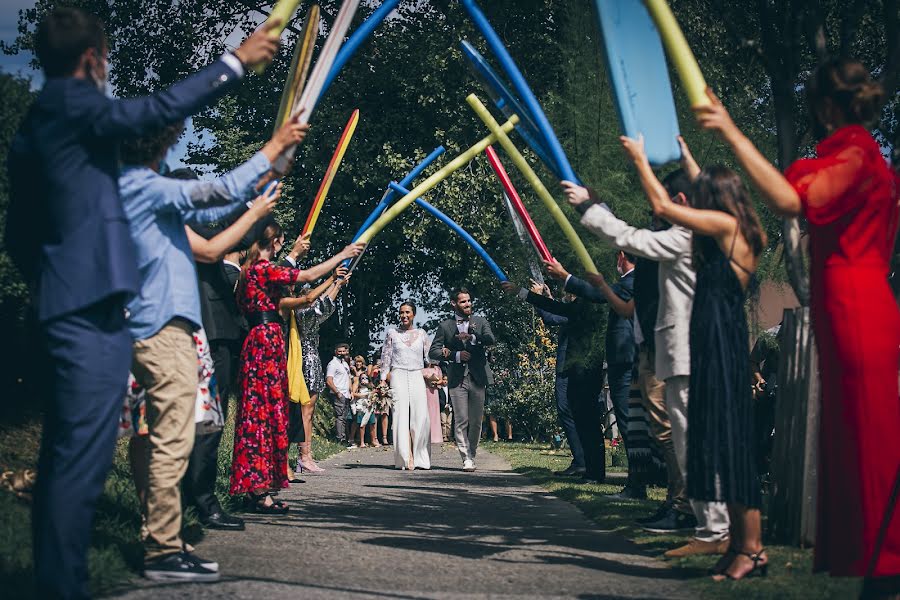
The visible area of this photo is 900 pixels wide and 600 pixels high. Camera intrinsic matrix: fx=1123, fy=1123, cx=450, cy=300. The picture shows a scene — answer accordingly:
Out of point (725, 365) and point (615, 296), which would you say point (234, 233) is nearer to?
point (725, 365)

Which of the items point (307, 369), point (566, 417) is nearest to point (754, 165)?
point (307, 369)

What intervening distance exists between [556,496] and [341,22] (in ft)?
19.1

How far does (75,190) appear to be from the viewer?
4027 mm

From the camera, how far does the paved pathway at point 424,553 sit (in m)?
4.96

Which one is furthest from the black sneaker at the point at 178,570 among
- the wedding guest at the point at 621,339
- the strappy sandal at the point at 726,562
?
the wedding guest at the point at 621,339

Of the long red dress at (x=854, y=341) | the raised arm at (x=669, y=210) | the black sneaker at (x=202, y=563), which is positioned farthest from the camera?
the black sneaker at (x=202, y=563)

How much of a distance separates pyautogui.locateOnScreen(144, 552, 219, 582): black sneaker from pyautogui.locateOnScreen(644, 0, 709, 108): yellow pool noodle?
2.92 metres

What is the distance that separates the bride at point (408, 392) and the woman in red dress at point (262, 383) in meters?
6.55

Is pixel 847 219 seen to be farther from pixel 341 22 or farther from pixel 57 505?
pixel 57 505

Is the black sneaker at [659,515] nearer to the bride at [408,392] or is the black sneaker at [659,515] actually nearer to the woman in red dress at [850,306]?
the woman in red dress at [850,306]

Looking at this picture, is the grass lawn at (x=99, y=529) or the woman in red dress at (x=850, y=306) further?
the grass lawn at (x=99, y=529)

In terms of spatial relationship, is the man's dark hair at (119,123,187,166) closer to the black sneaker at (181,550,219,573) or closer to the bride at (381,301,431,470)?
the black sneaker at (181,550,219,573)

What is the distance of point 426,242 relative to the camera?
2825cm

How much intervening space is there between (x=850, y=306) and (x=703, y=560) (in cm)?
213
